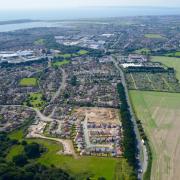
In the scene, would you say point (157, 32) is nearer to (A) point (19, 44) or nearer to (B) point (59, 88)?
(A) point (19, 44)

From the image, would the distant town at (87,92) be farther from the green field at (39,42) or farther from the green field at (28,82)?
the green field at (39,42)

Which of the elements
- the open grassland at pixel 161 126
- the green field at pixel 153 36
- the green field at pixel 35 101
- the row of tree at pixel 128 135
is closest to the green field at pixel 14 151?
the row of tree at pixel 128 135

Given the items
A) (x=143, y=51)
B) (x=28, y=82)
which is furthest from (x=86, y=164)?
(x=143, y=51)

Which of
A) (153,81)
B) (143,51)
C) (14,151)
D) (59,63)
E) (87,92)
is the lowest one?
(143,51)

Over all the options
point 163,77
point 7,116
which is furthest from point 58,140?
point 163,77

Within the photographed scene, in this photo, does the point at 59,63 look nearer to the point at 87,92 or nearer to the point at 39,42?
the point at 87,92

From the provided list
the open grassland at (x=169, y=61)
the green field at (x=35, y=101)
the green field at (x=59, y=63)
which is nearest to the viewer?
the green field at (x=35, y=101)
